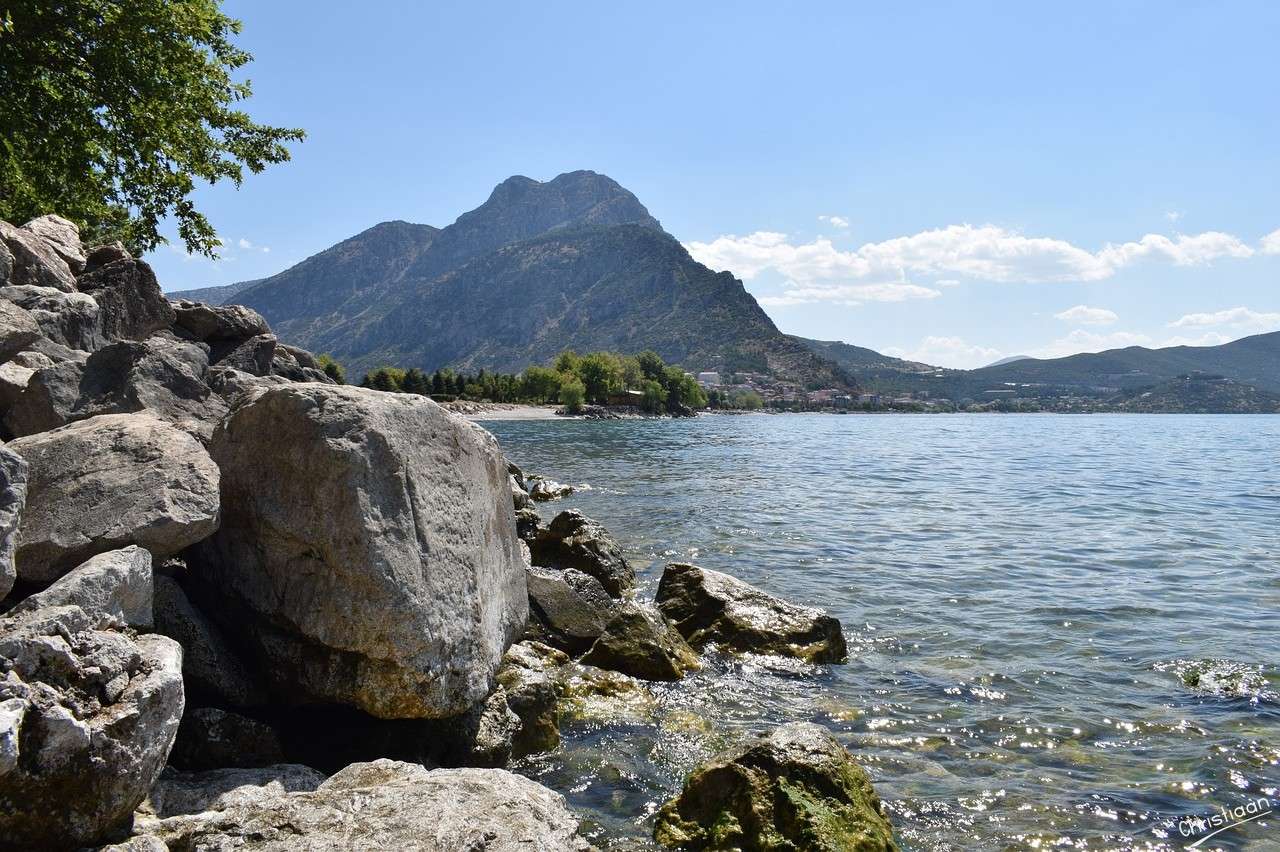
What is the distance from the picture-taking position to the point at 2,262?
11.8m

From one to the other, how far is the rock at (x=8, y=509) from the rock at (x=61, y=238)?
37.5 ft

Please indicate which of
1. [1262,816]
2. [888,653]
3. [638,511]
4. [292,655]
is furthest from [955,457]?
[292,655]

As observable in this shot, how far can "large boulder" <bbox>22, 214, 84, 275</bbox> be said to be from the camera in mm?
14469

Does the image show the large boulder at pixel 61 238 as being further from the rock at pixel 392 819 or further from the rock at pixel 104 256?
the rock at pixel 392 819

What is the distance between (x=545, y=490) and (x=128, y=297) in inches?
870

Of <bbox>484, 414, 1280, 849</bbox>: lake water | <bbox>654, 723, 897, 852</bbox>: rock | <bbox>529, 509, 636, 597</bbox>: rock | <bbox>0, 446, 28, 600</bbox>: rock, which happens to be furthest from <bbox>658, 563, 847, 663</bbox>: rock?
<bbox>0, 446, 28, 600</bbox>: rock

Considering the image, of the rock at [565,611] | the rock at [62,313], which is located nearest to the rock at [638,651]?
the rock at [565,611]

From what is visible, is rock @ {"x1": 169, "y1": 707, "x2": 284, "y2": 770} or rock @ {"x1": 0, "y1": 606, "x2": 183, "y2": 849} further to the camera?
rock @ {"x1": 169, "y1": 707, "x2": 284, "y2": 770}

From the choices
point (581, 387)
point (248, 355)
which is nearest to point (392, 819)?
point (248, 355)

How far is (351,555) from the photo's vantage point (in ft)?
20.9

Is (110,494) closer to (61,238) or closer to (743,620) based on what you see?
(743,620)

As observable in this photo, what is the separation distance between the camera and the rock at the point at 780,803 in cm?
635

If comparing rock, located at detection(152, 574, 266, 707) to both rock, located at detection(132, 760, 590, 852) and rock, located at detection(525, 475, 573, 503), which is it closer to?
rock, located at detection(132, 760, 590, 852)

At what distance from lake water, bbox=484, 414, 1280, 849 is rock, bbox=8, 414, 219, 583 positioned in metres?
4.30
